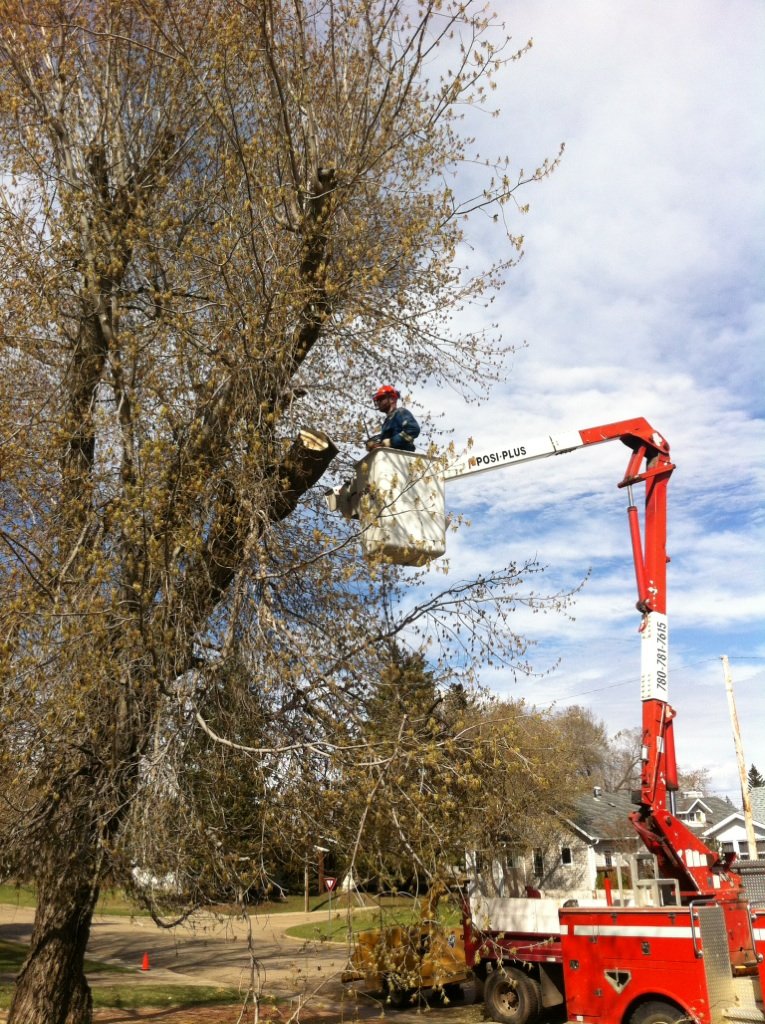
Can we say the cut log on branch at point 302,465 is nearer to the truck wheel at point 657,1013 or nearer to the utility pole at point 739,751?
the truck wheel at point 657,1013

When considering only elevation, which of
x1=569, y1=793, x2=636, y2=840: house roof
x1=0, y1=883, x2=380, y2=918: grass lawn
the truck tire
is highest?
x1=569, y1=793, x2=636, y2=840: house roof

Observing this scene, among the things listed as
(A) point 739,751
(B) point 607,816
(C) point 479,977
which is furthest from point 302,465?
(B) point 607,816

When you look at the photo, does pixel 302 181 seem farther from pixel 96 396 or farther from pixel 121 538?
pixel 121 538

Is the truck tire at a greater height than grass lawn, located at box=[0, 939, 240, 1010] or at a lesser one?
greater

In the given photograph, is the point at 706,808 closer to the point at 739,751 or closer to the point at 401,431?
the point at 739,751

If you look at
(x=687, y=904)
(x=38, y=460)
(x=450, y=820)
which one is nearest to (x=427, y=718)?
(x=450, y=820)

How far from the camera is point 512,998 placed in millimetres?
12281

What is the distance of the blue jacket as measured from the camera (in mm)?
7527

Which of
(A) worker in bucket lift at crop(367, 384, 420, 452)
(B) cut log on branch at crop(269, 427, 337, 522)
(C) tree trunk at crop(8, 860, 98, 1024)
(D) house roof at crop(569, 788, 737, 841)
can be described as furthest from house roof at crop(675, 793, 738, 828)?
(A) worker in bucket lift at crop(367, 384, 420, 452)

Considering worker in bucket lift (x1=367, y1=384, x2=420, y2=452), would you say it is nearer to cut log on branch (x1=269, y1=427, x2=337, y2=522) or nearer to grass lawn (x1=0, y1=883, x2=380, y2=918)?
cut log on branch (x1=269, y1=427, x2=337, y2=522)

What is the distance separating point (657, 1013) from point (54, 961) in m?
6.42

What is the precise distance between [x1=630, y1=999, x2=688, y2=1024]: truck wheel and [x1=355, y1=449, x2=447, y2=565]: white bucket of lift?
19.8 ft

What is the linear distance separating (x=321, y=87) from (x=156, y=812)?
25.5 ft

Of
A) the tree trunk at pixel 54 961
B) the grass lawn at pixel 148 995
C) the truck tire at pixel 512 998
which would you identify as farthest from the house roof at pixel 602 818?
the tree trunk at pixel 54 961
